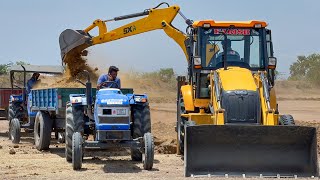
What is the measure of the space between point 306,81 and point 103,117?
61171 millimetres

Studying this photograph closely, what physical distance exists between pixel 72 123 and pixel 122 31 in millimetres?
7532

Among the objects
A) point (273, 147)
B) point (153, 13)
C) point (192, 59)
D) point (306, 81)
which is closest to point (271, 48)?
point (192, 59)

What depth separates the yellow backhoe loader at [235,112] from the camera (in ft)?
39.5

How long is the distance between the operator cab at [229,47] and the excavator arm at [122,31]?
17.1 feet

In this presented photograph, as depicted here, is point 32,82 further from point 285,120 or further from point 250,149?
point 250,149

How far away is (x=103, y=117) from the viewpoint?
13656 millimetres

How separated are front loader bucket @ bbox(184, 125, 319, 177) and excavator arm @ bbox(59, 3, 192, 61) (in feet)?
26.9

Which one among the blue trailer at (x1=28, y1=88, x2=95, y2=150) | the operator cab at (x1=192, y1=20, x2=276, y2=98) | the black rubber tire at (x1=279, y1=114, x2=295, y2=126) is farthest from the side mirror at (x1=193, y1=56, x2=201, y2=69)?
the blue trailer at (x1=28, y1=88, x2=95, y2=150)

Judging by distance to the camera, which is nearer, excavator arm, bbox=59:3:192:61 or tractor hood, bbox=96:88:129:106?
tractor hood, bbox=96:88:129:106

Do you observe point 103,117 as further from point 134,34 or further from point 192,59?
point 134,34

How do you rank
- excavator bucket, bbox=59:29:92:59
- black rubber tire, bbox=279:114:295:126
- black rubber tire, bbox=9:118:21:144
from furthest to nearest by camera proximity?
excavator bucket, bbox=59:29:92:59
black rubber tire, bbox=9:118:21:144
black rubber tire, bbox=279:114:295:126

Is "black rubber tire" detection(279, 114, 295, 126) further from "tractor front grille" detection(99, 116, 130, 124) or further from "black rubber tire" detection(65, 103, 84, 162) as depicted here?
"black rubber tire" detection(65, 103, 84, 162)

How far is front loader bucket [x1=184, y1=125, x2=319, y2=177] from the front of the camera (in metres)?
12.0

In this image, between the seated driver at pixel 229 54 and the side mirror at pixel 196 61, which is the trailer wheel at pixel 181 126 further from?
the seated driver at pixel 229 54
